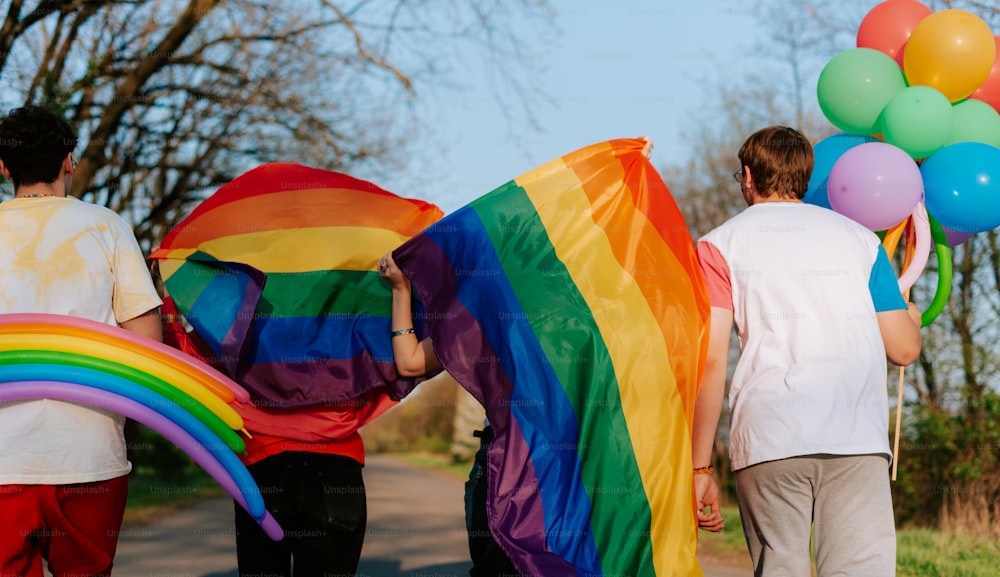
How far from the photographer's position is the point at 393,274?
4715mm

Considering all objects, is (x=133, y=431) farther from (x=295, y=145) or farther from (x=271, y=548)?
(x=271, y=548)

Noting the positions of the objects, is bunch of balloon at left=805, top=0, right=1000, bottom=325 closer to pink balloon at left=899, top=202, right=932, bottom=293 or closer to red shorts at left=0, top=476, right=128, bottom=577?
pink balloon at left=899, top=202, right=932, bottom=293

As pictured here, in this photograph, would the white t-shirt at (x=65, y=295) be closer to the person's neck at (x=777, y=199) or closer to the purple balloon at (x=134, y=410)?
the purple balloon at (x=134, y=410)

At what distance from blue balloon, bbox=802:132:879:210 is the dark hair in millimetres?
3358

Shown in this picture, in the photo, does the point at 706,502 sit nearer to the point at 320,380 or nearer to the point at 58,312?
the point at 320,380

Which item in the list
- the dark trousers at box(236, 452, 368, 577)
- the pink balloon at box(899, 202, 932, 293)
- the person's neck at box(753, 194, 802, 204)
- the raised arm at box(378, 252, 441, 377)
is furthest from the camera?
the pink balloon at box(899, 202, 932, 293)

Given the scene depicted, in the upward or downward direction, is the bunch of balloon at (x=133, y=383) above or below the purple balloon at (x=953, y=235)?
below

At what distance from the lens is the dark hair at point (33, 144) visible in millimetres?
3988

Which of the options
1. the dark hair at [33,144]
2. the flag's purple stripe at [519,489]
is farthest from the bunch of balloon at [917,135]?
the dark hair at [33,144]

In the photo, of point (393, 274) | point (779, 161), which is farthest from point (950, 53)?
point (393, 274)

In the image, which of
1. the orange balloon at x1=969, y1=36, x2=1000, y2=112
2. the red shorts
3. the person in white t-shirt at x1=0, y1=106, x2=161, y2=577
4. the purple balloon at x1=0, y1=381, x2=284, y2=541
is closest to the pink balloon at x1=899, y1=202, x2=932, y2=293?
the orange balloon at x1=969, y1=36, x2=1000, y2=112

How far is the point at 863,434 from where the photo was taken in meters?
3.87

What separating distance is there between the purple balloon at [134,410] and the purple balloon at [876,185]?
290cm

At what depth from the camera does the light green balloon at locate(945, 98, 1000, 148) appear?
17.5 ft
